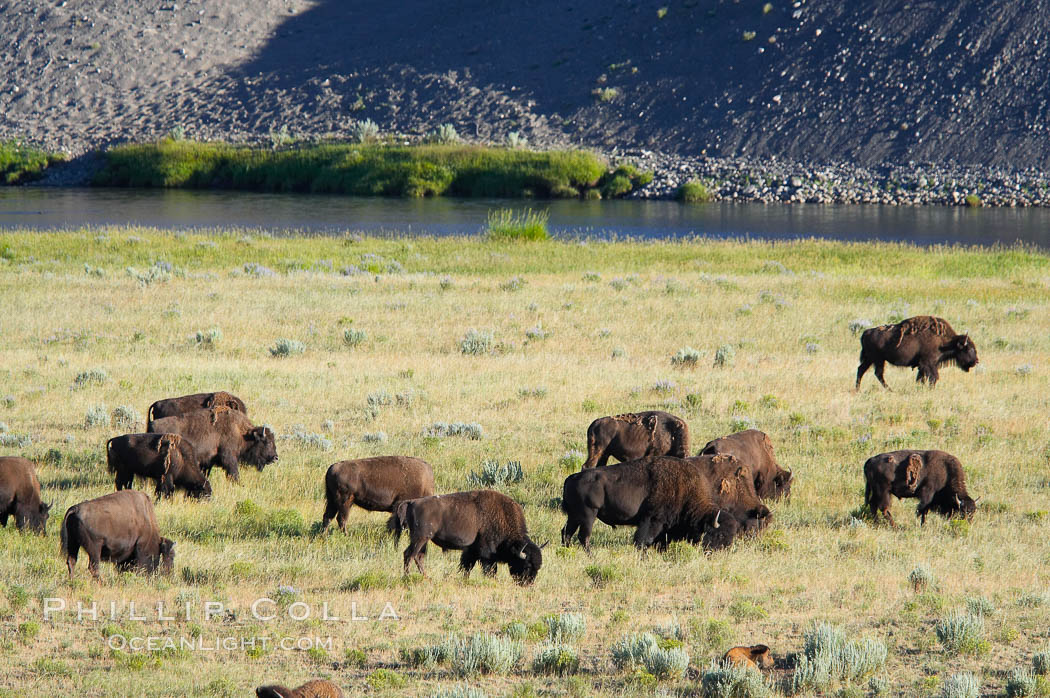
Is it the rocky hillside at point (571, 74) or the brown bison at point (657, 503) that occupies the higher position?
the rocky hillside at point (571, 74)

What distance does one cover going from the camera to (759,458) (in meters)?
10.8

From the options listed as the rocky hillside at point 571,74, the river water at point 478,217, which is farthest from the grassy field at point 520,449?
the rocky hillside at point 571,74

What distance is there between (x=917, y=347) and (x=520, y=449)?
6.69m

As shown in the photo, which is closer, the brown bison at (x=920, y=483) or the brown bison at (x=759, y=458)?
the brown bison at (x=920, y=483)

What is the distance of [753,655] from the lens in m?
6.98

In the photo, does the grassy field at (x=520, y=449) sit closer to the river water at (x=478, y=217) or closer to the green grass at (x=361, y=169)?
the river water at (x=478, y=217)

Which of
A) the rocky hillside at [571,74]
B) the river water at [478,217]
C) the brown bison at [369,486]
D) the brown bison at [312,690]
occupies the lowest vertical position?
the brown bison at [312,690]

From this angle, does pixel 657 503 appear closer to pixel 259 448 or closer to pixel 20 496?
pixel 259 448

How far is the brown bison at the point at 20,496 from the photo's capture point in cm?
931

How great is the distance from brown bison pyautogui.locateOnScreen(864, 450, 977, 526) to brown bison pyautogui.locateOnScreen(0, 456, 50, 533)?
7320 millimetres

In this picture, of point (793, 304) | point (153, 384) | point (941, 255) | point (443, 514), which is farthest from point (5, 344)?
point (941, 255)

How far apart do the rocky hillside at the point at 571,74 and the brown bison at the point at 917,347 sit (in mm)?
51103

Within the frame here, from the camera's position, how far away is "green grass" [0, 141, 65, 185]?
218ft

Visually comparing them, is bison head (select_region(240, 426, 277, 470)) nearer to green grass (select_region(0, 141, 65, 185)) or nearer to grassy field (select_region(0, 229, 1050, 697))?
grassy field (select_region(0, 229, 1050, 697))
